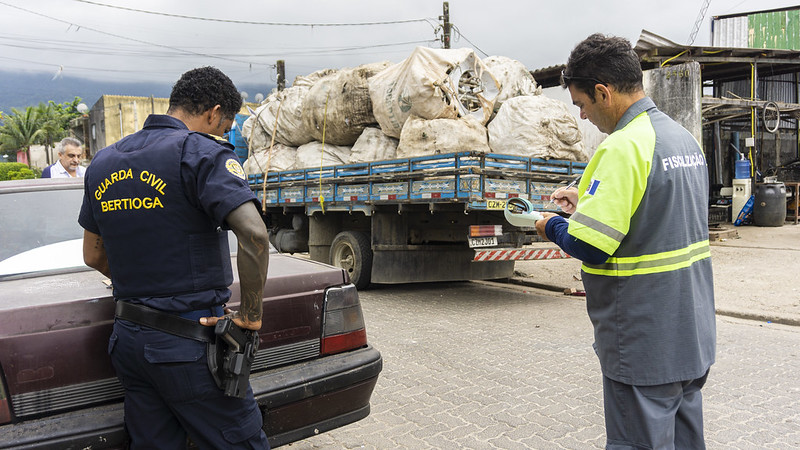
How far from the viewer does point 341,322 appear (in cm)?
281

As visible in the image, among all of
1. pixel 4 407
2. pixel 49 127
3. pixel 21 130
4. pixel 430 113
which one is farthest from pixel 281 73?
pixel 21 130

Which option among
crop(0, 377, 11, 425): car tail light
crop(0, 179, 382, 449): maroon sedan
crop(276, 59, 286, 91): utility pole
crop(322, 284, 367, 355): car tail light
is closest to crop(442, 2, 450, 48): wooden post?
crop(276, 59, 286, 91): utility pole

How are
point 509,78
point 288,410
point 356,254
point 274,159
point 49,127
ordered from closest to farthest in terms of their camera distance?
1. point 288,410
2. point 509,78
3. point 356,254
4. point 274,159
5. point 49,127

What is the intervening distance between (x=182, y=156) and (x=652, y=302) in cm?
154

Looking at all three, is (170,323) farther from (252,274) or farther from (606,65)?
(606,65)

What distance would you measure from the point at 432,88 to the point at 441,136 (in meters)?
0.57

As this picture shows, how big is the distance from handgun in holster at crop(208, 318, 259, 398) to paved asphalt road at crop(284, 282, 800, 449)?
1.52 m

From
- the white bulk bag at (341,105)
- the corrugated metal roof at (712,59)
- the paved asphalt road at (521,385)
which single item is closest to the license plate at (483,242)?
the paved asphalt road at (521,385)

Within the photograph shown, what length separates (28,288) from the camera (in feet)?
7.95

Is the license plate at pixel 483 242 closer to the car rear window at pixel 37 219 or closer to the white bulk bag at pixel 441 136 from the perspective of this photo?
the white bulk bag at pixel 441 136

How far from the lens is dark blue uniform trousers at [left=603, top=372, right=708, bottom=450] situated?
178 cm

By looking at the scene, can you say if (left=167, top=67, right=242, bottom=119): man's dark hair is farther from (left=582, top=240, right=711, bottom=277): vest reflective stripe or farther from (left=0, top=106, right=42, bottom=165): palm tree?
(left=0, top=106, right=42, bottom=165): palm tree

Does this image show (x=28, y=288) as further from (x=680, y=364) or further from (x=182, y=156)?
(x=680, y=364)

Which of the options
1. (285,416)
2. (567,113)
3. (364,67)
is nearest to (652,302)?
(285,416)
